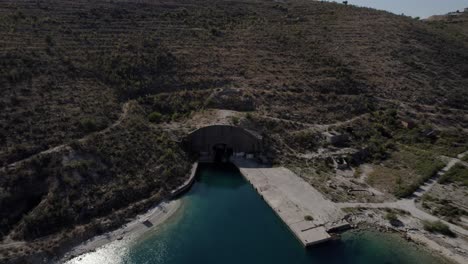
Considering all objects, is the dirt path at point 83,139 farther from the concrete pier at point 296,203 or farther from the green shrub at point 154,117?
the concrete pier at point 296,203

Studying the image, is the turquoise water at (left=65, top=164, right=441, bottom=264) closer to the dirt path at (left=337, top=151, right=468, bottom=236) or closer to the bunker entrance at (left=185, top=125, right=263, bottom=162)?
the dirt path at (left=337, top=151, right=468, bottom=236)

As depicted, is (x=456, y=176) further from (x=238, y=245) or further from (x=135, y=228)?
(x=135, y=228)

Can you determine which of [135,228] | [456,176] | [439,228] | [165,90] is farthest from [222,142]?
[456,176]

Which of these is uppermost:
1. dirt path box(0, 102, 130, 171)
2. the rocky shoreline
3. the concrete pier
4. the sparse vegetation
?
dirt path box(0, 102, 130, 171)

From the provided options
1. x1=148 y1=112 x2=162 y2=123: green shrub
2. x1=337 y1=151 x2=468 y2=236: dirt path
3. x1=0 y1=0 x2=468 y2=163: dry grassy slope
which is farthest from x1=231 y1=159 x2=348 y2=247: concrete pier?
x1=0 y1=0 x2=468 y2=163: dry grassy slope

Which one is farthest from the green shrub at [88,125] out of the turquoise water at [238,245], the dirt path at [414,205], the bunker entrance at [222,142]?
the dirt path at [414,205]
